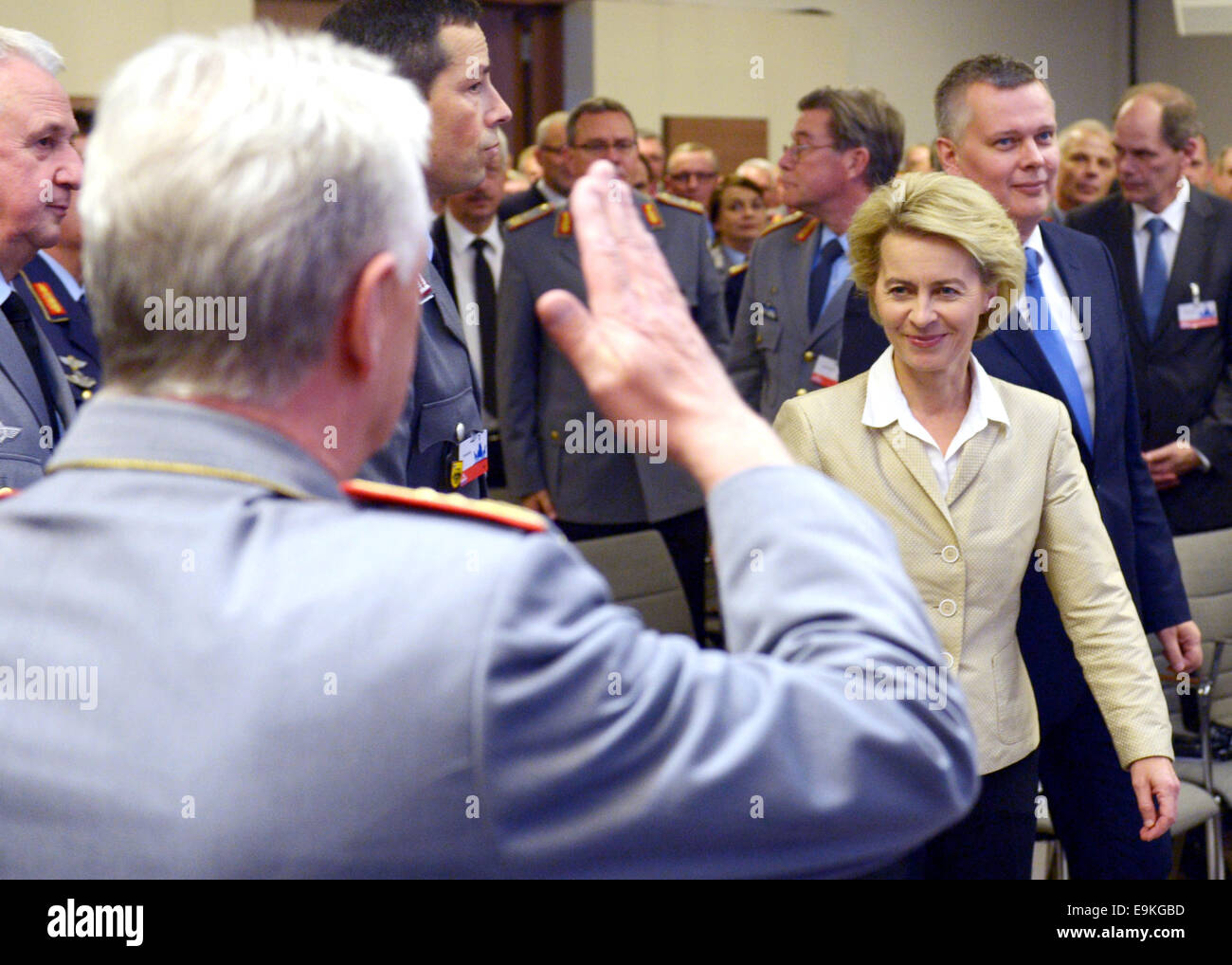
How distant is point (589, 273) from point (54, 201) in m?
1.39

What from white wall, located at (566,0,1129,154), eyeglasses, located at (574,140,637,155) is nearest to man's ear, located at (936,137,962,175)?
eyeglasses, located at (574,140,637,155)

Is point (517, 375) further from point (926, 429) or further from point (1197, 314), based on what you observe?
point (926, 429)

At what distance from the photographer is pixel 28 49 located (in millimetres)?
2004

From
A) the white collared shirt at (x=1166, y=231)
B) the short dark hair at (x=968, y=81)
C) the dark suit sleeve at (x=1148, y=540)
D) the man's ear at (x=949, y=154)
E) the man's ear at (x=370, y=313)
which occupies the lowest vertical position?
the dark suit sleeve at (x=1148, y=540)

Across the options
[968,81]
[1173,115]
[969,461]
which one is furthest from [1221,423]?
[969,461]

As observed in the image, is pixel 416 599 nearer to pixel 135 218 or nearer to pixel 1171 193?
pixel 135 218

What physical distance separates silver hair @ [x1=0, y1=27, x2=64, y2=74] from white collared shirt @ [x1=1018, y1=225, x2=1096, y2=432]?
1.59 metres

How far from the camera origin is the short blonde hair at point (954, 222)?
211 cm

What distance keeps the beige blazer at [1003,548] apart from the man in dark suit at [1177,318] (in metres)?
1.74

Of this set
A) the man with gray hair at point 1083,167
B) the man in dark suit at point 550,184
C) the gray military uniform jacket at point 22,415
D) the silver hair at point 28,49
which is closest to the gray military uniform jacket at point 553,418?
the man in dark suit at point 550,184

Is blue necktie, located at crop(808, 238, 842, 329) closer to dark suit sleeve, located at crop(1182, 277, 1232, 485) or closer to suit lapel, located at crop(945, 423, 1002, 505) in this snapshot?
dark suit sleeve, located at crop(1182, 277, 1232, 485)

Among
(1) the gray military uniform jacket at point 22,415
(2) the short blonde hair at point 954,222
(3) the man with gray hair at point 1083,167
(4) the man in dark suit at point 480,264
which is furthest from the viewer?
(3) the man with gray hair at point 1083,167

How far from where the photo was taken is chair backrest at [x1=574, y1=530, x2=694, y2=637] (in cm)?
305

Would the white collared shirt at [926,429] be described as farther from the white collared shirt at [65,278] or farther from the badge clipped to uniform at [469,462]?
the white collared shirt at [65,278]
